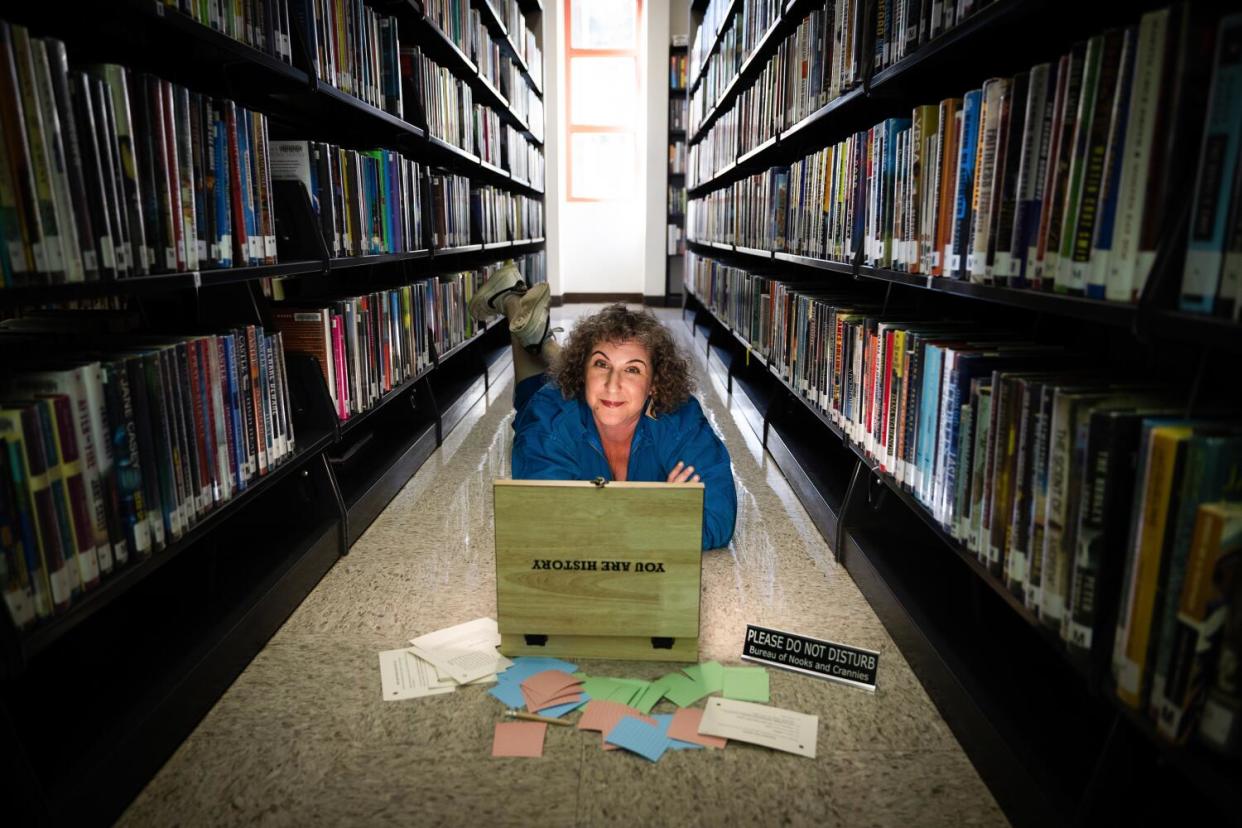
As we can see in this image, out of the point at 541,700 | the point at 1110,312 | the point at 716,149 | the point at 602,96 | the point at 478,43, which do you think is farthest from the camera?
the point at 602,96

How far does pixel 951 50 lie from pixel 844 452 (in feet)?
4.77

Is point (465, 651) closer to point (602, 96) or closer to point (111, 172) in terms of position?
point (111, 172)

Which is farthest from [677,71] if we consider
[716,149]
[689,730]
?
[689,730]

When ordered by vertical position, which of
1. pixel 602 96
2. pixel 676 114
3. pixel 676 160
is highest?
pixel 602 96

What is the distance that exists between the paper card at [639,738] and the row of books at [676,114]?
7676 mm

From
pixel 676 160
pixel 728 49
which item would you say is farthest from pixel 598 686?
pixel 676 160

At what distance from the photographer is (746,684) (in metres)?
1.44

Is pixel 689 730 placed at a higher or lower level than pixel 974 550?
lower

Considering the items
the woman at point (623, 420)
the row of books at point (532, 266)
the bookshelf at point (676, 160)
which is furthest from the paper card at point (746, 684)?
the bookshelf at point (676, 160)

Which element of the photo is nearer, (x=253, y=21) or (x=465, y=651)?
(x=465, y=651)

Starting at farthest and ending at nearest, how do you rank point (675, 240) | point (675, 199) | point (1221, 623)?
1. point (675, 240)
2. point (675, 199)
3. point (1221, 623)

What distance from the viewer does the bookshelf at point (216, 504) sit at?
1.09 metres

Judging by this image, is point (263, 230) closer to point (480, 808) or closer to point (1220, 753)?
point (480, 808)

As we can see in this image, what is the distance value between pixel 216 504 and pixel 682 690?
96cm
